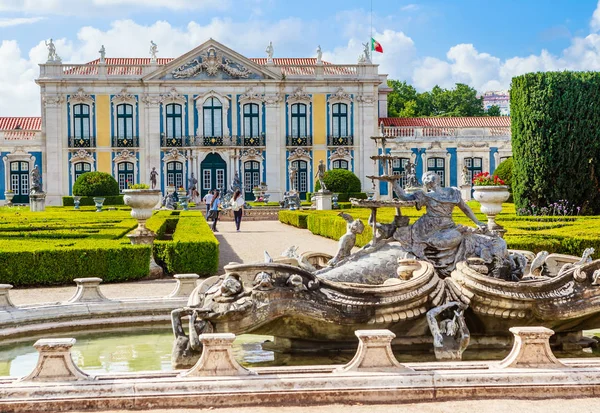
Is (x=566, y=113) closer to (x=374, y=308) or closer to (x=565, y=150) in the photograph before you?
(x=565, y=150)

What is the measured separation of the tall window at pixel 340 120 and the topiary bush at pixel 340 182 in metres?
5.87

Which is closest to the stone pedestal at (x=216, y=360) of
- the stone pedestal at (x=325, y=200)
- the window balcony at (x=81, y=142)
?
the stone pedestal at (x=325, y=200)

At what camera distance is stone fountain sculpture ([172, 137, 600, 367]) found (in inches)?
225

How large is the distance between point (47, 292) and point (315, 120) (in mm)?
29452

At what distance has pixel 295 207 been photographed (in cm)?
2964

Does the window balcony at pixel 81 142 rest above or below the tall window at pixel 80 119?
below

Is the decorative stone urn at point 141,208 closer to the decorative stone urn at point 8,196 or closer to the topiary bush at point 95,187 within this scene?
the topiary bush at point 95,187

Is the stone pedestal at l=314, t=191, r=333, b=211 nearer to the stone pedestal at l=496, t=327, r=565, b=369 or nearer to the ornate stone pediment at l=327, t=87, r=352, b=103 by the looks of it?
the ornate stone pediment at l=327, t=87, r=352, b=103

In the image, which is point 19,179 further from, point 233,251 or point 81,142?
point 233,251

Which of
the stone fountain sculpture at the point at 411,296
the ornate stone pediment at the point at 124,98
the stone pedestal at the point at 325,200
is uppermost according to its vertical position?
the ornate stone pediment at the point at 124,98

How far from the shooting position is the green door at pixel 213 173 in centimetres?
3856

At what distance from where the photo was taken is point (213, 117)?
38.5m

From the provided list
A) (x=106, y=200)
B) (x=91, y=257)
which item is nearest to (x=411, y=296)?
(x=91, y=257)

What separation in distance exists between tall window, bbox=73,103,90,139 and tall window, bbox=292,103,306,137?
9.77 m
